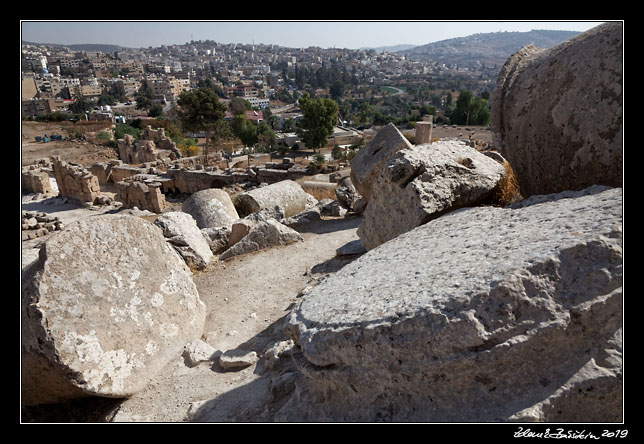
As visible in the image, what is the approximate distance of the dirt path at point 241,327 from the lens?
3.68m

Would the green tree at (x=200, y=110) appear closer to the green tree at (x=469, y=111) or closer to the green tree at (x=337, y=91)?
the green tree at (x=469, y=111)

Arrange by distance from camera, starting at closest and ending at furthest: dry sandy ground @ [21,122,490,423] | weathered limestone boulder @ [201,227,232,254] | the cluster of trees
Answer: dry sandy ground @ [21,122,490,423], weathered limestone boulder @ [201,227,232,254], the cluster of trees

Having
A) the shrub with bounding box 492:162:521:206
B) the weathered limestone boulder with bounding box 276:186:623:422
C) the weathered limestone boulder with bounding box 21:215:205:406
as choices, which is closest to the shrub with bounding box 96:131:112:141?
the weathered limestone boulder with bounding box 21:215:205:406

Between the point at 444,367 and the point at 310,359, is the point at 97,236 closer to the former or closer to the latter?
the point at 310,359

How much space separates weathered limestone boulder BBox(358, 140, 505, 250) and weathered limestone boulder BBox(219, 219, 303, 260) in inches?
124

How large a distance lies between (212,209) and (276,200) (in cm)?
165

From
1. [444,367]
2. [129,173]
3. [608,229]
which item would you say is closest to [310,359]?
[444,367]

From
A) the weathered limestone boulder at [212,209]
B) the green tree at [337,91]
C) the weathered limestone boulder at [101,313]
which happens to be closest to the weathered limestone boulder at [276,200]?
the weathered limestone boulder at [212,209]

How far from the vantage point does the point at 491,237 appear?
309cm

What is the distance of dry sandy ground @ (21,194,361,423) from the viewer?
3.65 meters

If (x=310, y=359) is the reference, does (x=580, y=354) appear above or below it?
above

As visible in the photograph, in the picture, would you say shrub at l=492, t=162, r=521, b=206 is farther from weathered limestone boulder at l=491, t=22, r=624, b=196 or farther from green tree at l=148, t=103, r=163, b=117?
green tree at l=148, t=103, r=163, b=117

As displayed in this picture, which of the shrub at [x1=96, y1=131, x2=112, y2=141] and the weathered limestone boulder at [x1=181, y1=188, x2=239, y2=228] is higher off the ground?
the shrub at [x1=96, y1=131, x2=112, y2=141]

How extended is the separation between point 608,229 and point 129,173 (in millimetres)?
23354
